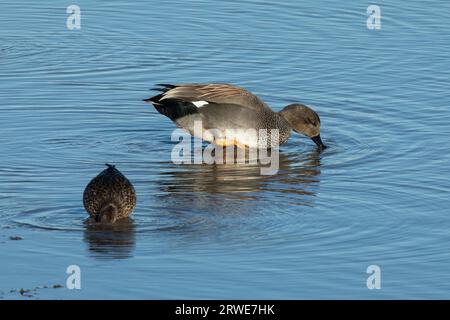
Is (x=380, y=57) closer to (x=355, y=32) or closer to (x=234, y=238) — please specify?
(x=355, y=32)

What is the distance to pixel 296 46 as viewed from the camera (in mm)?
15164

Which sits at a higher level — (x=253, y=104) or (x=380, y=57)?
(x=380, y=57)

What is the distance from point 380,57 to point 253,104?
334 cm

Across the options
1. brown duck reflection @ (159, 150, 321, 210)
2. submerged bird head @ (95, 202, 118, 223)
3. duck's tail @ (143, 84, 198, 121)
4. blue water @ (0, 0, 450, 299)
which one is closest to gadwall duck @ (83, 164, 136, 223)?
submerged bird head @ (95, 202, 118, 223)

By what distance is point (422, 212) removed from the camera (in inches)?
376

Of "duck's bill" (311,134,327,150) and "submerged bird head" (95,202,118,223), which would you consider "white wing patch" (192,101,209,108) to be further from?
"submerged bird head" (95,202,118,223)

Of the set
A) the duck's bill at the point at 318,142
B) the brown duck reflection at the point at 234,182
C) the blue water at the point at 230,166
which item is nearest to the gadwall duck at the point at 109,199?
the blue water at the point at 230,166

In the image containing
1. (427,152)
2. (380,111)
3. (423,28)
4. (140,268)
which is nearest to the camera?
(140,268)

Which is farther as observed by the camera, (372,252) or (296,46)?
(296,46)

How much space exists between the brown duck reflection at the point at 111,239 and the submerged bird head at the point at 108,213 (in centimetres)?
4

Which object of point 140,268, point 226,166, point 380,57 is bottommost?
point 140,268

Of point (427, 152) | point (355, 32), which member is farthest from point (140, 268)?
point (355, 32)

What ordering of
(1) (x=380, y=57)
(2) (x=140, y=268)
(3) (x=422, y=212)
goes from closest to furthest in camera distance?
1. (2) (x=140, y=268)
2. (3) (x=422, y=212)
3. (1) (x=380, y=57)

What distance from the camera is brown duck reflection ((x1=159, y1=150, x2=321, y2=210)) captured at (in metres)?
10.0
